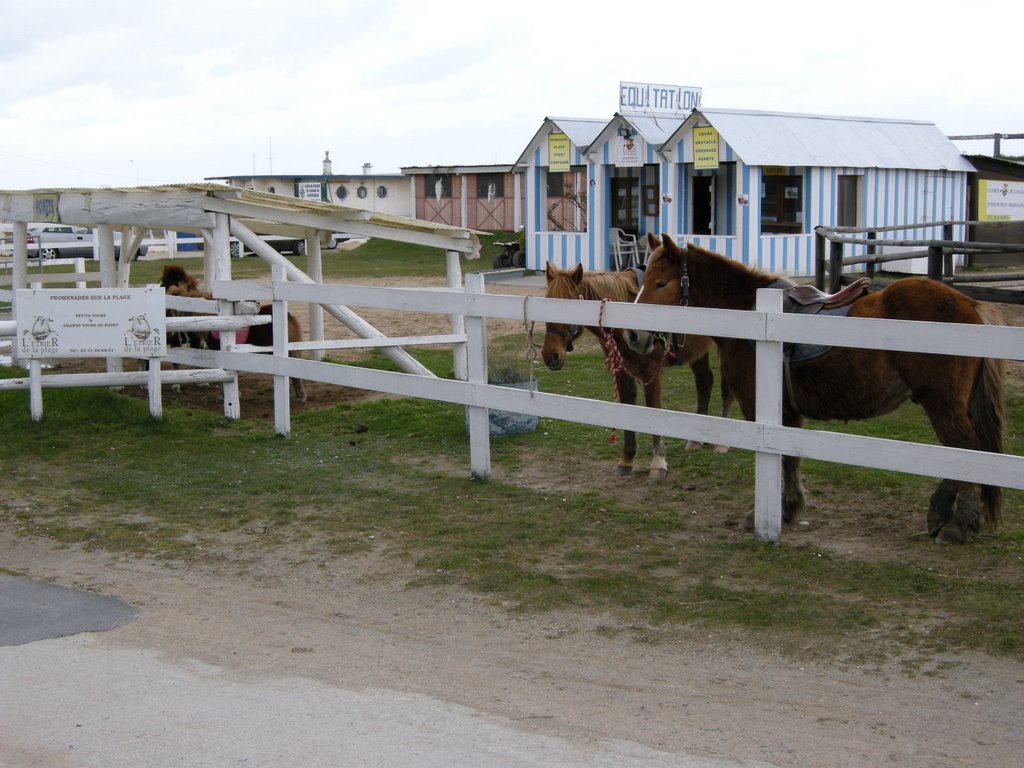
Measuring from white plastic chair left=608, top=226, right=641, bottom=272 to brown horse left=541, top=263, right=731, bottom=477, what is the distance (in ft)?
53.3

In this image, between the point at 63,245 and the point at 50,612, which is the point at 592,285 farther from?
the point at 63,245

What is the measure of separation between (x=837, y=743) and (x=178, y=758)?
228 centimetres

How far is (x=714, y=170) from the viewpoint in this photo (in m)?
25.7

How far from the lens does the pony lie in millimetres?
12533

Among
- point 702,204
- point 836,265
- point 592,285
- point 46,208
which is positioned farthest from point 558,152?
point 592,285

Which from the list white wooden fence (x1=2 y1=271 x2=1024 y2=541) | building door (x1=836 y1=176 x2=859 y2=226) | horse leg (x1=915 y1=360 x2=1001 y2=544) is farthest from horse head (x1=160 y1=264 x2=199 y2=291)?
building door (x1=836 y1=176 x2=859 y2=226)

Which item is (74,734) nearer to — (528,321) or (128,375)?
(528,321)

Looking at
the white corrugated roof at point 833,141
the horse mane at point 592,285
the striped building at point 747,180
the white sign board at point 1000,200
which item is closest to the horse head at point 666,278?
the horse mane at point 592,285

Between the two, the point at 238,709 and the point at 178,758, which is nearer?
the point at 178,758

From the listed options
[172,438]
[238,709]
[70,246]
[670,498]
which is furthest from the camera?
[70,246]

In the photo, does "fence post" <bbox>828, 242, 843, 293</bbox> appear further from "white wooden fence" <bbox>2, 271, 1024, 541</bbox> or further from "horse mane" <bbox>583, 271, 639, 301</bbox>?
"white wooden fence" <bbox>2, 271, 1024, 541</bbox>

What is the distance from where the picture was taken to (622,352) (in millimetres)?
8586

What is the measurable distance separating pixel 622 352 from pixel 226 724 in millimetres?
4979

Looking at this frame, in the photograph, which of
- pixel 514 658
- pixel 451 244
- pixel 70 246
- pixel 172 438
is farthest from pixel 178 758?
pixel 70 246
